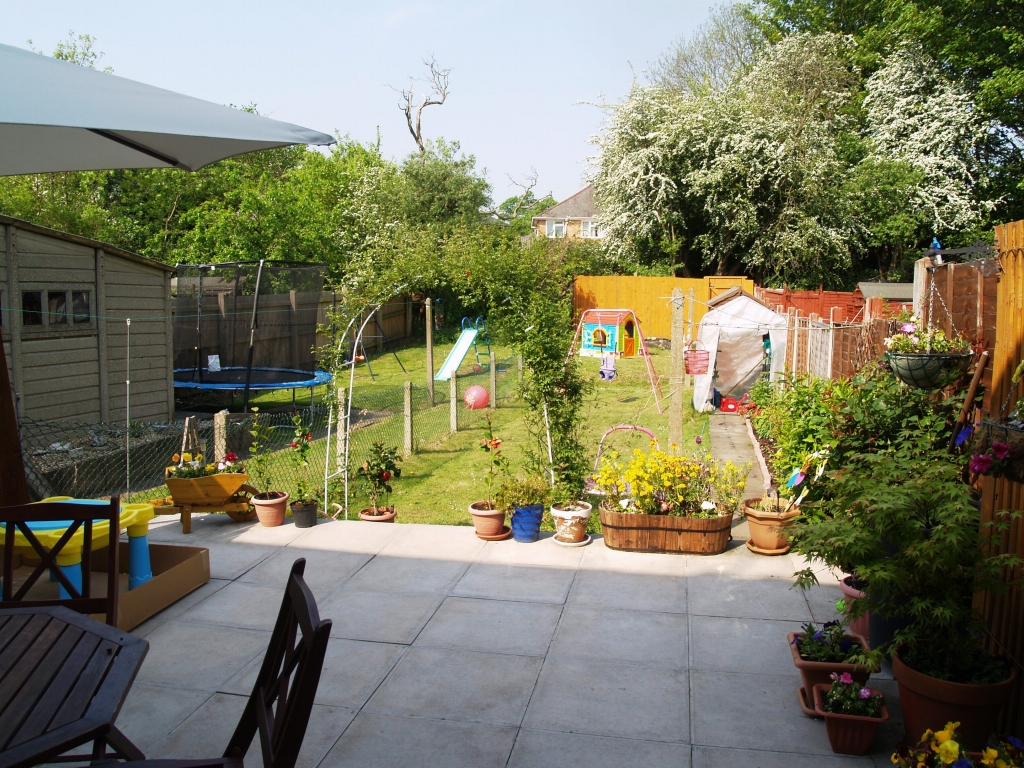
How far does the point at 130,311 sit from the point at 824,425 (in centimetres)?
818

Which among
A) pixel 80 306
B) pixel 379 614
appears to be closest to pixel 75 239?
pixel 80 306

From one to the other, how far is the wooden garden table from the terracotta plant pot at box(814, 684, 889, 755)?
7.73ft

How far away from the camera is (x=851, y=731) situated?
9.27 feet

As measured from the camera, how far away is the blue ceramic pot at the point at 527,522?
5.29 metres

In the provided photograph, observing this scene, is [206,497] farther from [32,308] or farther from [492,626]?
[32,308]

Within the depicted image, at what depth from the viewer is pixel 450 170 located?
24469 mm

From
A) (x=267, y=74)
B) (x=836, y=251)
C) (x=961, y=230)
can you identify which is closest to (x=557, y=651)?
(x=267, y=74)

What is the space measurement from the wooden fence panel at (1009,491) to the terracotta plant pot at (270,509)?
441cm

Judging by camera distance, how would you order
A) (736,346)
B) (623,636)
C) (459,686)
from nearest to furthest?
(459,686), (623,636), (736,346)

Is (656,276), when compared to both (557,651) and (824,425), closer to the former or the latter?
(824,425)

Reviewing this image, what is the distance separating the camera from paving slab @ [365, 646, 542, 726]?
3182 millimetres

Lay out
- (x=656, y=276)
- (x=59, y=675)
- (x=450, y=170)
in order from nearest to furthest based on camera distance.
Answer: (x=59, y=675) < (x=656, y=276) < (x=450, y=170)

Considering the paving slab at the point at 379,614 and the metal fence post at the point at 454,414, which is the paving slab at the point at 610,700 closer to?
the paving slab at the point at 379,614

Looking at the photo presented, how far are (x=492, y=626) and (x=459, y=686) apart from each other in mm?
627
